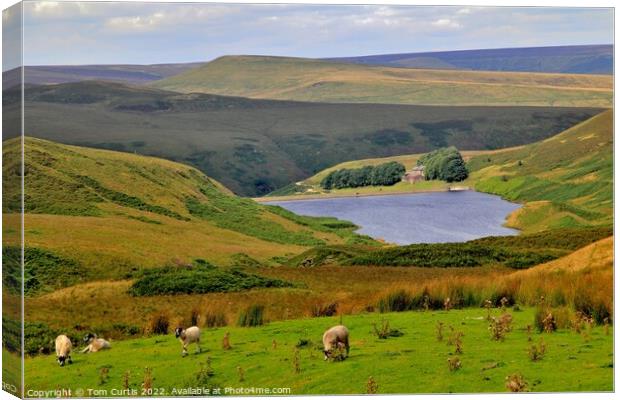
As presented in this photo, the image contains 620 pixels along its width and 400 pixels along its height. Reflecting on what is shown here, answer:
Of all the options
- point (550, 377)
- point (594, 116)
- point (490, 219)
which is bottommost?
point (550, 377)

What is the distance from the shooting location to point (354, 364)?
2545cm

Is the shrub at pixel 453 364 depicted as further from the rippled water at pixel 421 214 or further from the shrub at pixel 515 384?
the rippled water at pixel 421 214

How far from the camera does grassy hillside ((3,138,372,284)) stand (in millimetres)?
27641

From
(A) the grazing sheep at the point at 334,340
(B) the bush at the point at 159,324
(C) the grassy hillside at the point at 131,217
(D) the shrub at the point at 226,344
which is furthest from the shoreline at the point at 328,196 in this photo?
(A) the grazing sheep at the point at 334,340

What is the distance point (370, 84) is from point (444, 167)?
4236cm

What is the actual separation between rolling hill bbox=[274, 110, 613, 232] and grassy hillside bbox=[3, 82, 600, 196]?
0.84 m

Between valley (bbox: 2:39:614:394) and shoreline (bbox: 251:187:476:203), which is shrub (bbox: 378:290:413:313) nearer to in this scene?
valley (bbox: 2:39:614:394)

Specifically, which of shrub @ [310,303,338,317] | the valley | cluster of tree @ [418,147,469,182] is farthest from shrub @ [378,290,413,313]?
cluster of tree @ [418,147,469,182]

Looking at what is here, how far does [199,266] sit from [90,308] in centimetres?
328

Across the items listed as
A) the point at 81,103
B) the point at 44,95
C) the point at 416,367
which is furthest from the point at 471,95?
the point at 416,367

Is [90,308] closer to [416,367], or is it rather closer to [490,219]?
[416,367]

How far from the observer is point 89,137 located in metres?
34.0

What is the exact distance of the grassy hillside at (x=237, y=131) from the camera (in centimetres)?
3538

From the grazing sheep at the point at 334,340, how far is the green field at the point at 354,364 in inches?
11.8
